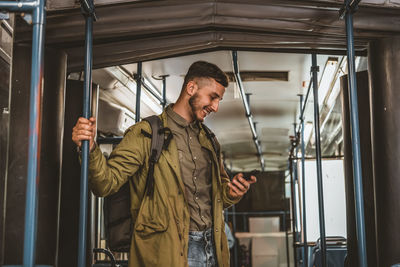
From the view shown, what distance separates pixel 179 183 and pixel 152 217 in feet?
0.76

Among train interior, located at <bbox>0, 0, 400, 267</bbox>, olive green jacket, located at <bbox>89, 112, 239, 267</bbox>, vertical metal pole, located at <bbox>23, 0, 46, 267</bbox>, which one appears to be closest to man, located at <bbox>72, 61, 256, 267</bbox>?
olive green jacket, located at <bbox>89, 112, 239, 267</bbox>

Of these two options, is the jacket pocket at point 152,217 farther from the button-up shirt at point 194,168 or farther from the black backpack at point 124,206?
the button-up shirt at point 194,168

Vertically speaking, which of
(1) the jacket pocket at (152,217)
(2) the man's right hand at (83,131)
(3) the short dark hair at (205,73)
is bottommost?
(1) the jacket pocket at (152,217)

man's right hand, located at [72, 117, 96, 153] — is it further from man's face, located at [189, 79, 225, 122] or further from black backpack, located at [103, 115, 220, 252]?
Answer: man's face, located at [189, 79, 225, 122]

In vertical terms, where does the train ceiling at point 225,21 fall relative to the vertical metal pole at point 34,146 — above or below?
above

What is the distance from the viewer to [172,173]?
2549 millimetres

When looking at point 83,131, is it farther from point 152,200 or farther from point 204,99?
point 204,99

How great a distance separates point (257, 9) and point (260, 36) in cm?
22

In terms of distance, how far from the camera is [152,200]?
8.21 ft

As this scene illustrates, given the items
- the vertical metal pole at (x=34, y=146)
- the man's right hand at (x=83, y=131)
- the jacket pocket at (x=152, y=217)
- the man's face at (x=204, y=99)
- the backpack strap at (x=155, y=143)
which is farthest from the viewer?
the man's face at (x=204, y=99)

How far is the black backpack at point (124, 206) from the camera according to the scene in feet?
8.30

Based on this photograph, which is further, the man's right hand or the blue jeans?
the blue jeans

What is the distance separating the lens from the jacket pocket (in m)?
2.41

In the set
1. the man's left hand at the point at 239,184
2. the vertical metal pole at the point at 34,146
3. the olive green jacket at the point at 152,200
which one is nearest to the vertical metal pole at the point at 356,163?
the man's left hand at the point at 239,184
